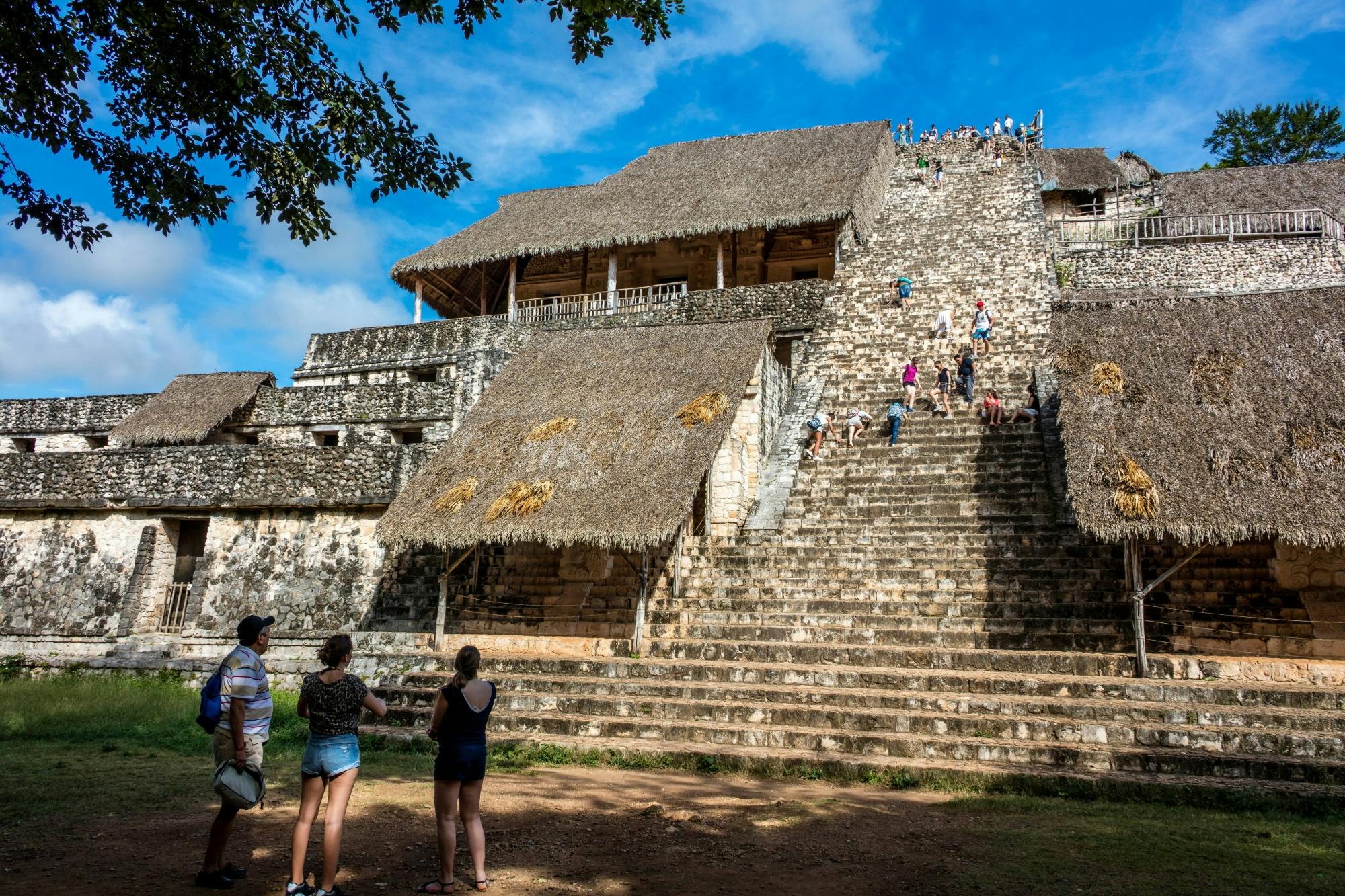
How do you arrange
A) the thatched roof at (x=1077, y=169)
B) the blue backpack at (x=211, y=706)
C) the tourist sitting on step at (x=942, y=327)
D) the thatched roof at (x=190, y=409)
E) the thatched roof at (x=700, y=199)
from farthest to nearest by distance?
the thatched roof at (x=1077, y=169), the thatched roof at (x=700, y=199), the thatched roof at (x=190, y=409), the tourist sitting on step at (x=942, y=327), the blue backpack at (x=211, y=706)

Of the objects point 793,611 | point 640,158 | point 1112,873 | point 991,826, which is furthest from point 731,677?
point 640,158

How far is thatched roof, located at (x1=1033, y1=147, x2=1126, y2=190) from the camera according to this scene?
26.5 metres

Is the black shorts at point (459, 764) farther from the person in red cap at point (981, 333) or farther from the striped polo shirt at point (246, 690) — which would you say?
the person in red cap at point (981, 333)

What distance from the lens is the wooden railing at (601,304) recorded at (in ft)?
67.1

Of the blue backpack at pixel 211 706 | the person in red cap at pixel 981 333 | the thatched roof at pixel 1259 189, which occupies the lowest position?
the blue backpack at pixel 211 706

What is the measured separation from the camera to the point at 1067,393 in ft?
33.6

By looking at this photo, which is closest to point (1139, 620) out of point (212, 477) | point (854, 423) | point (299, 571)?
point (854, 423)

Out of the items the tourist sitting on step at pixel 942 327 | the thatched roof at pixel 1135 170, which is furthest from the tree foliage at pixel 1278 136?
the tourist sitting on step at pixel 942 327

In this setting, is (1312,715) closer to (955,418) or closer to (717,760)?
(717,760)

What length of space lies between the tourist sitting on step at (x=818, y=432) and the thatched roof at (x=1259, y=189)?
16039 mm

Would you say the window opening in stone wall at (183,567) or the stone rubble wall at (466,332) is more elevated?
the stone rubble wall at (466,332)

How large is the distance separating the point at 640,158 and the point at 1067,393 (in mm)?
18856

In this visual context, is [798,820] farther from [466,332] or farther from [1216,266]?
[1216,266]

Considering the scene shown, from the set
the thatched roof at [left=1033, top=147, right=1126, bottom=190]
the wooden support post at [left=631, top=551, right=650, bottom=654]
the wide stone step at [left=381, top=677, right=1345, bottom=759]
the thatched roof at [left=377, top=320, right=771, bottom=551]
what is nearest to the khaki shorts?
the wide stone step at [left=381, top=677, right=1345, bottom=759]
